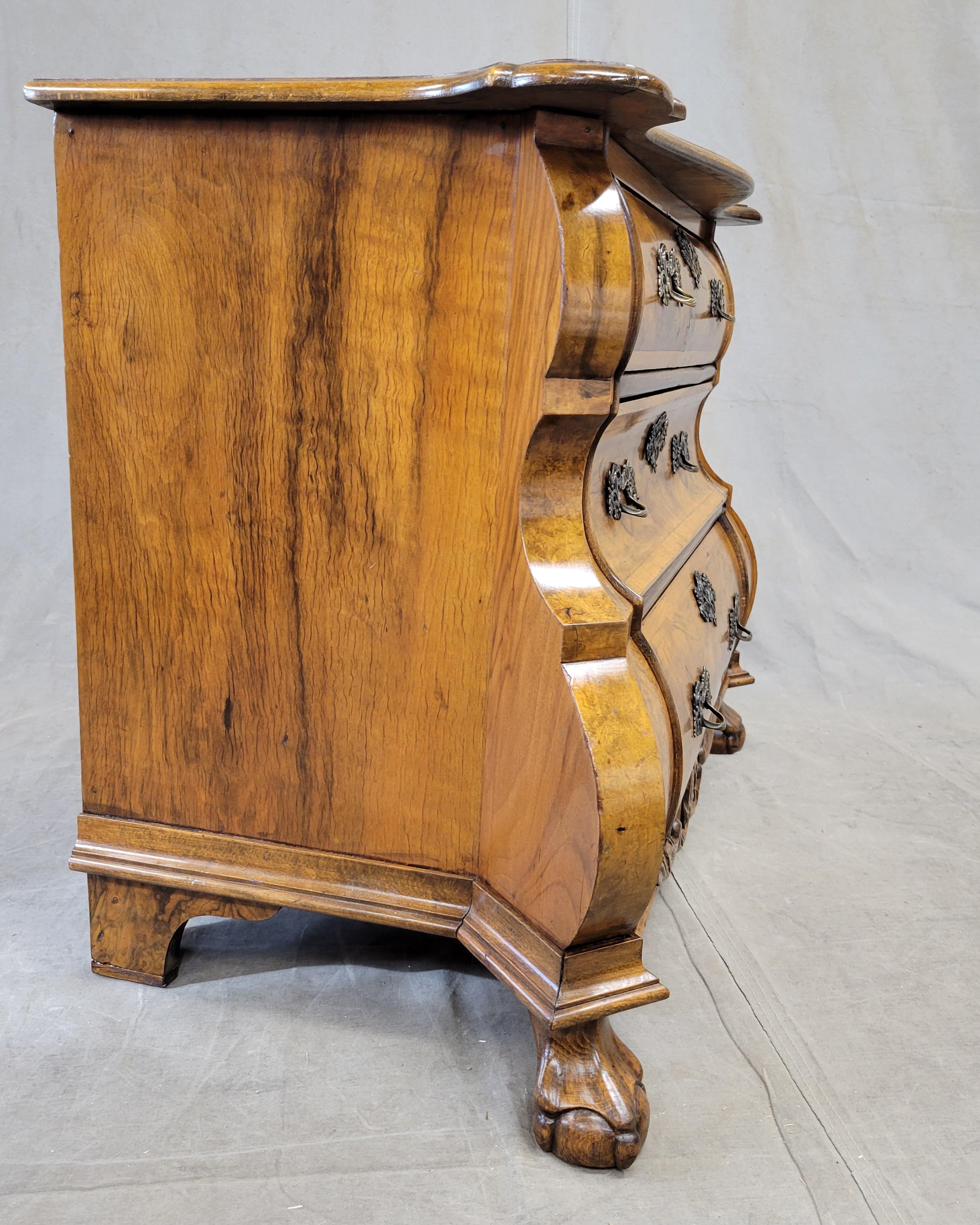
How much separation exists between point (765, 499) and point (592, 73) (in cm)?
241

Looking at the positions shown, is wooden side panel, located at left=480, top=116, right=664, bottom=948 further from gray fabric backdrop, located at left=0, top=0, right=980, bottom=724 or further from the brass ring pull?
gray fabric backdrop, located at left=0, top=0, right=980, bottom=724

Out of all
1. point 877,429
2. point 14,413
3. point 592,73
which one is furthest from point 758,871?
point 14,413

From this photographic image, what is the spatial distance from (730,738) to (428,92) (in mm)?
1804

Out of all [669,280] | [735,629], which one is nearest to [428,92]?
A: [669,280]

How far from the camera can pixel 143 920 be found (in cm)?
170

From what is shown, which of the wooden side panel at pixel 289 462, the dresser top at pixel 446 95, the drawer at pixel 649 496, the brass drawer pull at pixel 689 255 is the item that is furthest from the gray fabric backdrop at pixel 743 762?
the dresser top at pixel 446 95

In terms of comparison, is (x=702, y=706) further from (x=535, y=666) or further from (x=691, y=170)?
(x=691, y=170)

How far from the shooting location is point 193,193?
147 cm

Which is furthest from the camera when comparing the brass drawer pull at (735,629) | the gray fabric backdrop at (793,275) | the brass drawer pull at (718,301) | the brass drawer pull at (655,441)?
the gray fabric backdrop at (793,275)

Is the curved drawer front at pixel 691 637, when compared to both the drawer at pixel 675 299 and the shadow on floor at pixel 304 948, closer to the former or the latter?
the drawer at pixel 675 299

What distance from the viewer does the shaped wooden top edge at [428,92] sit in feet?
3.92

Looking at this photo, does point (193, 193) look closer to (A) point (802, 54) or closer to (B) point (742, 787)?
(B) point (742, 787)

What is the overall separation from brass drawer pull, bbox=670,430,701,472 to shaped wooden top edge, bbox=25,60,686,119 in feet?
2.94

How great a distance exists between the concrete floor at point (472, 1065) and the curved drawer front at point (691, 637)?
0.35 metres
